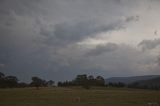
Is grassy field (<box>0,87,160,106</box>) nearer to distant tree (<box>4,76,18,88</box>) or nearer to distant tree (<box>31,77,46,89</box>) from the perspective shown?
distant tree (<box>31,77,46,89</box>)

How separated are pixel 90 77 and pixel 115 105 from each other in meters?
128

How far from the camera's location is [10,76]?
173 m

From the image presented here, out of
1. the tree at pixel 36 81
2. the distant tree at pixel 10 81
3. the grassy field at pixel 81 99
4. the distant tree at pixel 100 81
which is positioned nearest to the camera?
the grassy field at pixel 81 99

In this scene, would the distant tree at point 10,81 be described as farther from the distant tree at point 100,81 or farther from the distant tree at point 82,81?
the distant tree at point 100,81

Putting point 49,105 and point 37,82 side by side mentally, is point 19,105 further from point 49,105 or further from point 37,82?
point 37,82

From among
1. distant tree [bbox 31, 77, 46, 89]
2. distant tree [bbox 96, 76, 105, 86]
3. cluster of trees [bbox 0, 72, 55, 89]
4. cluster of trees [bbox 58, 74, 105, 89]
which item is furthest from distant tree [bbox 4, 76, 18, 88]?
distant tree [bbox 96, 76, 105, 86]

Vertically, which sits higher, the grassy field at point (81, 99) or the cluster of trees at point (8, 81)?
the cluster of trees at point (8, 81)

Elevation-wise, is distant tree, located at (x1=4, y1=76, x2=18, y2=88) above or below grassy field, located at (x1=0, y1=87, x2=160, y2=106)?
above

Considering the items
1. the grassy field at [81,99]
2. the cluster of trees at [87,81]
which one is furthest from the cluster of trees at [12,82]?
the grassy field at [81,99]

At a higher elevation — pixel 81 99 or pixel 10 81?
pixel 10 81

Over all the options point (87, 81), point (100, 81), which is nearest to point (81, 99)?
point (87, 81)

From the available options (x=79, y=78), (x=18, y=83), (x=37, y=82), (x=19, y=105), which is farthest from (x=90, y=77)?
(x=19, y=105)

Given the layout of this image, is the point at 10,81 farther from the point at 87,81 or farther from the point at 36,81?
the point at 87,81

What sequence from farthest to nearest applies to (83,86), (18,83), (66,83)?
(66,83) < (18,83) < (83,86)
